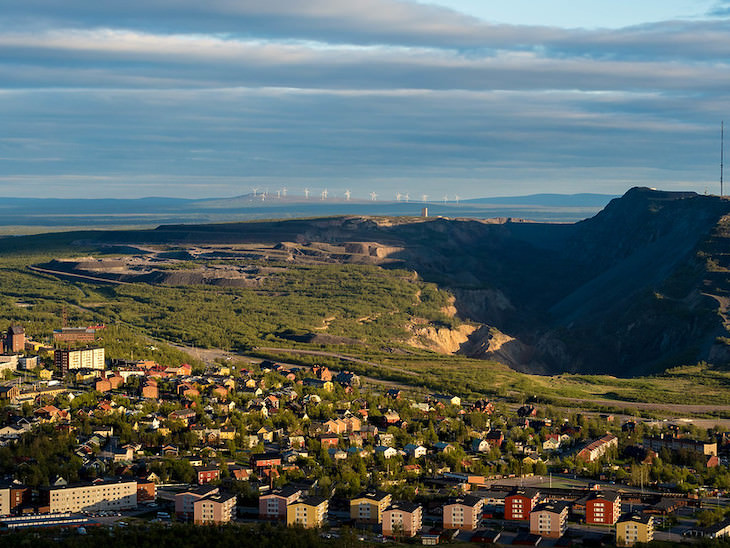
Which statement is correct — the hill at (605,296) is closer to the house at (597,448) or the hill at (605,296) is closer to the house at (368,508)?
the house at (597,448)

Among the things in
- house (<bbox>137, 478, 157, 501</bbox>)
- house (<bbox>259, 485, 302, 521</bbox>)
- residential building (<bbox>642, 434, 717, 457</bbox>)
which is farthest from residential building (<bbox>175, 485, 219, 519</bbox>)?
residential building (<bbox>642, 434, 717, 457</bbox>)

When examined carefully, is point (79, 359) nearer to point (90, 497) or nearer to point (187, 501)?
point (90, 497)

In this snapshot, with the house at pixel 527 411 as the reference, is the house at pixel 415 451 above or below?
above

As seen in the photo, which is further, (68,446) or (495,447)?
(495,447)

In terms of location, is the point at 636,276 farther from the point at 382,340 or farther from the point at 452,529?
the point at 452,529

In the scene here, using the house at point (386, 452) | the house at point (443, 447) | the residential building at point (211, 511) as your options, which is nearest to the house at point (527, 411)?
the house at point (443, 447)

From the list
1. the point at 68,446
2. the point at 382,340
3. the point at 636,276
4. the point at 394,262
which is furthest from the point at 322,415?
the point at 394,262

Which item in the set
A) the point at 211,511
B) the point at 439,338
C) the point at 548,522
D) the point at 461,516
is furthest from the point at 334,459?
the point at 439,338
